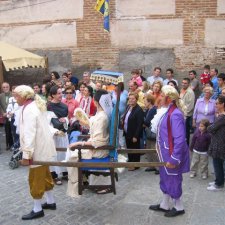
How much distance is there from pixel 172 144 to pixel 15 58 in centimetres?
779

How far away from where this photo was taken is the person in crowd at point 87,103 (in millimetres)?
8109

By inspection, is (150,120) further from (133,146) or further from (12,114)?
(12,114)

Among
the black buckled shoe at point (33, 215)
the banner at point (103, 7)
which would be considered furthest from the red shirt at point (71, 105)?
the banner at point (103, 7)

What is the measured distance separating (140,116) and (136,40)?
5668 mm

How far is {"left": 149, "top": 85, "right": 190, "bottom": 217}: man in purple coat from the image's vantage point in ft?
16.8

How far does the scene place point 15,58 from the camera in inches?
458

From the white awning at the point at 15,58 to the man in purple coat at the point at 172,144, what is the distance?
7286mm

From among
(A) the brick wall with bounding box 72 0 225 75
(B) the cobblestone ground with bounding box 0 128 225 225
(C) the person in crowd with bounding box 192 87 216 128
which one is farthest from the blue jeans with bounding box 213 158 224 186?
(A) the brick wall with bounding box 72 0 225 75

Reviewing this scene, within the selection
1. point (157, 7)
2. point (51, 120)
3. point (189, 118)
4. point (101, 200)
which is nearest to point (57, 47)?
point (157, 7)

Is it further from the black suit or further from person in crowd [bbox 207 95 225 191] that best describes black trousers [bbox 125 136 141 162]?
person in crowd [bbox 207 95 225 191]

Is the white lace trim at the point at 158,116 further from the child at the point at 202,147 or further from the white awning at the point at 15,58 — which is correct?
the white awning at the point at 15,58

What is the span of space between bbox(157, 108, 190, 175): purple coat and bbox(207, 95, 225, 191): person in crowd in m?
1.27

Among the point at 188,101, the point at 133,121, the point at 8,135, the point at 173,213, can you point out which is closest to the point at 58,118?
the point at 133,121

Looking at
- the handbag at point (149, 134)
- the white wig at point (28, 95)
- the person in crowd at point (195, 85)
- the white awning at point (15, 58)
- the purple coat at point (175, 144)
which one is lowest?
the handbag at point (149, 134)
